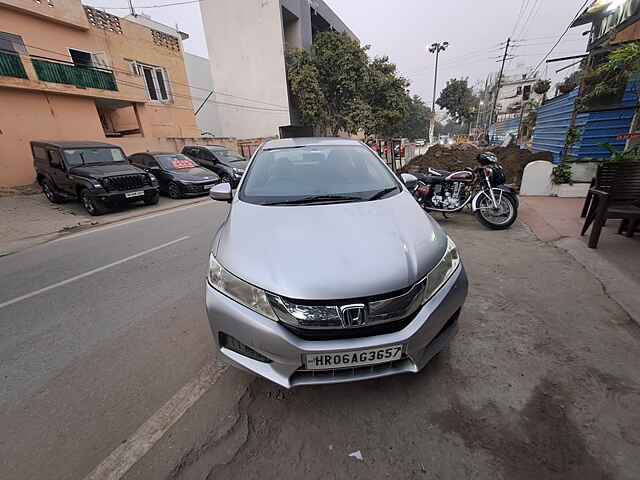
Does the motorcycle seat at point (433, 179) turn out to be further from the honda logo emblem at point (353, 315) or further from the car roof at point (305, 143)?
the honda logo emblem at point (353, 315)

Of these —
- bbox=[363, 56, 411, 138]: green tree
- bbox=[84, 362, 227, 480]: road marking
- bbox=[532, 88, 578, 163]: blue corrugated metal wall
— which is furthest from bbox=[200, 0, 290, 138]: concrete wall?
bbox=[84, 362, 227, 480]: road marking

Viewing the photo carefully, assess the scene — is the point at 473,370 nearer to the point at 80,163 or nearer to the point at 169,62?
the point at 80,163

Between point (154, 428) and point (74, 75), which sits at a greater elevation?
point (74, 75)

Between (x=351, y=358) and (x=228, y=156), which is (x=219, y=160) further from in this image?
(x=351, y=358)

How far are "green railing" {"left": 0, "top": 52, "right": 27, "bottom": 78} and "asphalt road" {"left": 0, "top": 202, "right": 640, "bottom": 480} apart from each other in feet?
34.4

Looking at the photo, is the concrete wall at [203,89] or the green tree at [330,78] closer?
the green tree at [330,78]

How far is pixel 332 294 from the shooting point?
57.3 inches

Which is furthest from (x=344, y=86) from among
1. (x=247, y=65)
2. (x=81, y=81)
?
(x=81, y=81)

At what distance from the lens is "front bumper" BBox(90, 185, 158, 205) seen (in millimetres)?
7250

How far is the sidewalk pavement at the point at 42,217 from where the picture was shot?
6129 mm

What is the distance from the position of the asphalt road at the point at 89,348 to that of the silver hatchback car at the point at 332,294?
840 mm

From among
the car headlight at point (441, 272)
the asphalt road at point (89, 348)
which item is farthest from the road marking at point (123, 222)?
the car headlight at point (441, 272)

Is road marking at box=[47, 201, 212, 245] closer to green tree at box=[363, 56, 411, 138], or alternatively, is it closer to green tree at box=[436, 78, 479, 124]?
green tree at box=[363, 56, 411, 138]

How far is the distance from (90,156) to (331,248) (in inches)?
361
